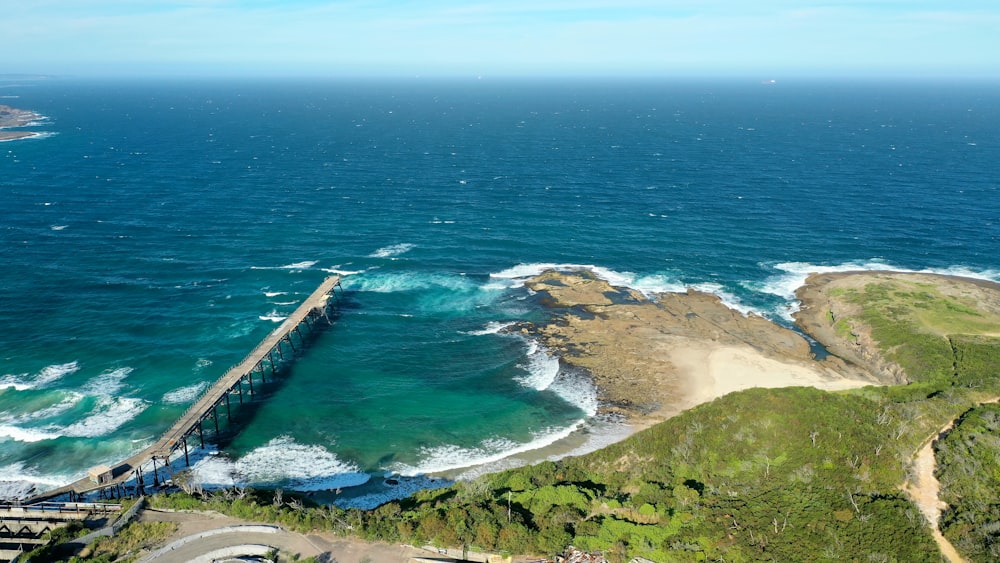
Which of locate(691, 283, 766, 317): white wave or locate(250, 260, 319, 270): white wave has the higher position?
locate(250, 260, 319, 270): white wave

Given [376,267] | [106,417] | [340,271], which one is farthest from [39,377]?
[376,267]

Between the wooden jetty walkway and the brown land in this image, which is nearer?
the wooden jetty walkway

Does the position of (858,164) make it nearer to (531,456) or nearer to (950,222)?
(950,222)

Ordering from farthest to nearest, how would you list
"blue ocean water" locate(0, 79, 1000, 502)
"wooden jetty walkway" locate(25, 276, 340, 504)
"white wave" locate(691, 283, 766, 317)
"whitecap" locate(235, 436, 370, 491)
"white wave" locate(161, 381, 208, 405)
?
"white wave" locate(691, 283, 766, 317) < "white wave" locate(161, 381, 208, 405) < "blue ocean water" locate(0, 79, 1000, 502) < "whitecap" locate(235, 436, 370, 491) < "wooden jetty walkway" locate(25, 276, 340, 504)

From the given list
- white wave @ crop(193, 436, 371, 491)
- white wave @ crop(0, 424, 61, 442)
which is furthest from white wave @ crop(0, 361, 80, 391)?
white wave @ crop(193, 436, 371, 491)

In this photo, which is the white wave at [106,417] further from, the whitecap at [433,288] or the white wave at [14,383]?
the whitecap at [433,288]

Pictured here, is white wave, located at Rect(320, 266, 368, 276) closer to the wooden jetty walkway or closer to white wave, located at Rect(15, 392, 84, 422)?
the wooden jetty walkway
